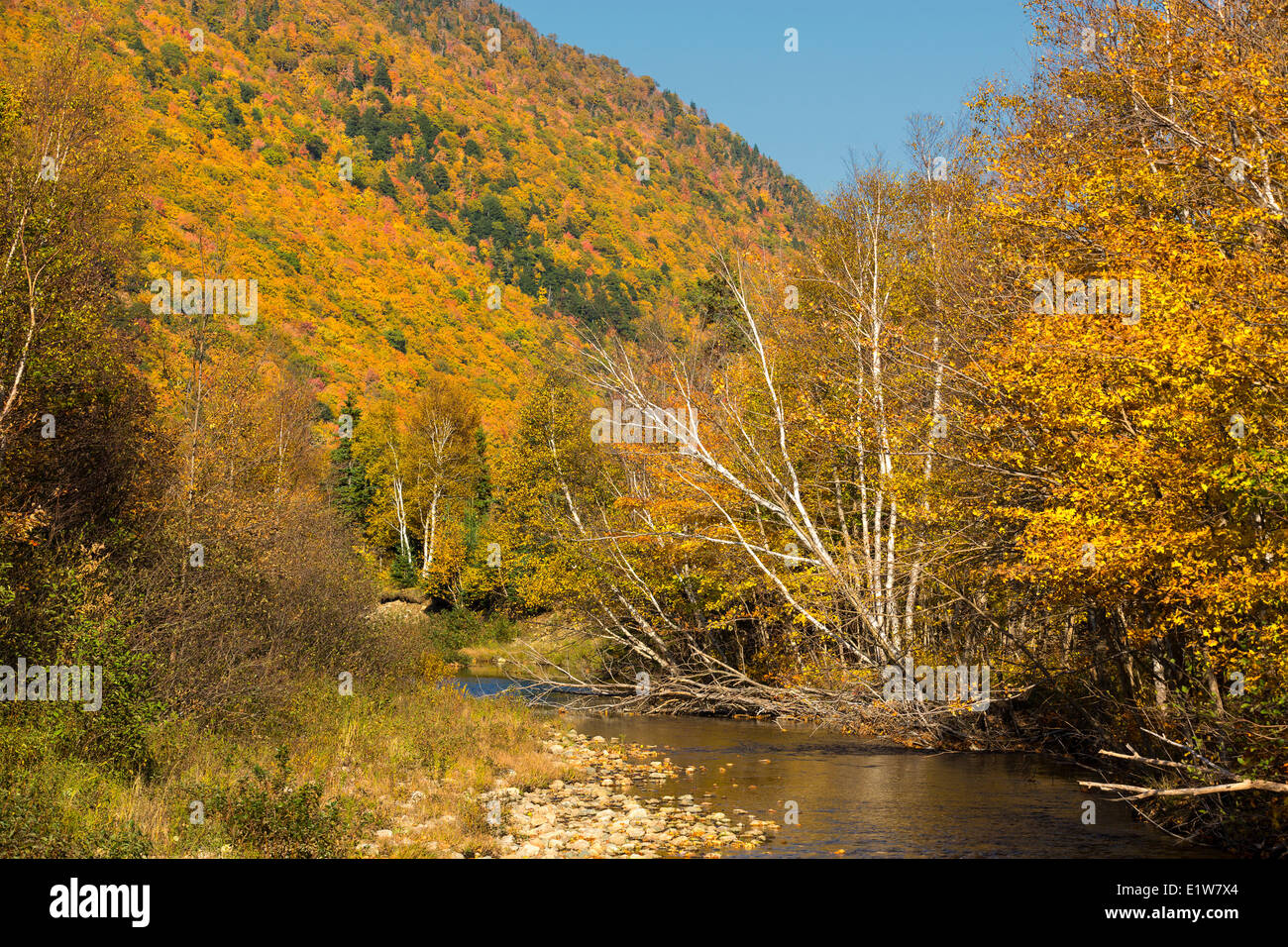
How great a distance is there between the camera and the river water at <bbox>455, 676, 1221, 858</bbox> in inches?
499

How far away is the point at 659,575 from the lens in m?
28.1

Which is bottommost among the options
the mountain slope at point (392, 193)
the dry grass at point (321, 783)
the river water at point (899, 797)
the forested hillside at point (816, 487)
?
the river water at point (899, 797)

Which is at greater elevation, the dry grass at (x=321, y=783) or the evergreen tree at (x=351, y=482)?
the evergreen tree at (x=351, y=482)

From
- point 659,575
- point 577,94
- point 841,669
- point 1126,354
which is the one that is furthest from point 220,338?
point 577,94

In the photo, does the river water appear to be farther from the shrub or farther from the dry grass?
the shrub

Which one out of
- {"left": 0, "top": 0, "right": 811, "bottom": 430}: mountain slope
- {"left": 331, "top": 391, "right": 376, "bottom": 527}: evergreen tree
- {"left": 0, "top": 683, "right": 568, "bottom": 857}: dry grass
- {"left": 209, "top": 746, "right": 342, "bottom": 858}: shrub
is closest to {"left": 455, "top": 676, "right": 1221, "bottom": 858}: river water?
{"left": 0, "top": 683, "right": 568, "bottom": 857}: dry grass

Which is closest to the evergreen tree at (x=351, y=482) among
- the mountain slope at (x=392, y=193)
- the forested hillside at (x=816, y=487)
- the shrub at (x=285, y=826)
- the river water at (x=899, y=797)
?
the mountain slope at (x=392, y=193)

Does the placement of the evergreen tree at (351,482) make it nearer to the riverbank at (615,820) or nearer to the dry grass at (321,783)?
the dry grass at (321,783)

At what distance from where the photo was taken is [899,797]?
1549 cm

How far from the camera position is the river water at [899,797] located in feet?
41.6


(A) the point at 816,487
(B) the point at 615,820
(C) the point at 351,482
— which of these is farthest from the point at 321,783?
(C) the point at 351,482

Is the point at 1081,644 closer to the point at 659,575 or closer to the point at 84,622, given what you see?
the point at 659,575

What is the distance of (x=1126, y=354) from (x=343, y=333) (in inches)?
2980

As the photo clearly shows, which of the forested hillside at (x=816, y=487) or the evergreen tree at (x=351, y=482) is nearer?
the forested hillside at (x=816, y=487)
